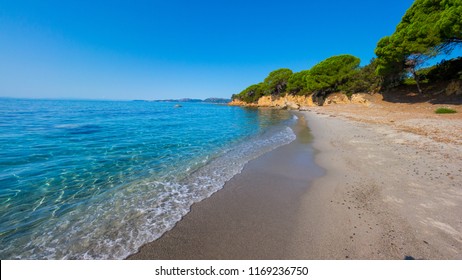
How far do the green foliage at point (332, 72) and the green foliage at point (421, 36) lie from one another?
1867cm

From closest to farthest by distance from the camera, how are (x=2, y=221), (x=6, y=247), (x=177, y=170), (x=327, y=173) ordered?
(x=6, y=247), (x=2, y=221), (x=327, y=173), (x=177, y=170)

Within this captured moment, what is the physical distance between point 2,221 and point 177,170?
16.5 ft

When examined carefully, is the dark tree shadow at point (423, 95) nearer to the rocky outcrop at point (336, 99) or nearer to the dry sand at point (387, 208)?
the rocky outcrop at point (336, 99)

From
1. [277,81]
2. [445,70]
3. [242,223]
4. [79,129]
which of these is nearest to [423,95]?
[445,70]

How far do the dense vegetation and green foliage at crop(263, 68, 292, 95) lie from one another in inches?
1114

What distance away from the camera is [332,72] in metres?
48.6

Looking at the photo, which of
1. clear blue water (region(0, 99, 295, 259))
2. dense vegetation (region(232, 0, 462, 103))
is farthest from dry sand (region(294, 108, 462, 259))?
dense vegetation (region(232, 0, 462, 103))

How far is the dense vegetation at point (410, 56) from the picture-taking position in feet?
60.4

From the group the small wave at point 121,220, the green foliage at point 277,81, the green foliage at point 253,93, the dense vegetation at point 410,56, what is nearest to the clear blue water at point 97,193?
the small wave at point 121,220

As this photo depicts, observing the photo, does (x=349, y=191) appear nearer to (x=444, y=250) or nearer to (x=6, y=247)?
(x=444, y=250)

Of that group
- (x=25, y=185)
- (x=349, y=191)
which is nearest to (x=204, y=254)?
(x=349, y=191)

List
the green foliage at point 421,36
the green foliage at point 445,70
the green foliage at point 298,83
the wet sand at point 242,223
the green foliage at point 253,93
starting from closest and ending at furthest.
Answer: the wet sand at point 242,223
the green foliage at point 421,36
the green foliage at point 445,70
the green foliage at point 298,83
the green foliage at point 253,93

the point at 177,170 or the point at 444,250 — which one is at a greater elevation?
the point at 444,250
